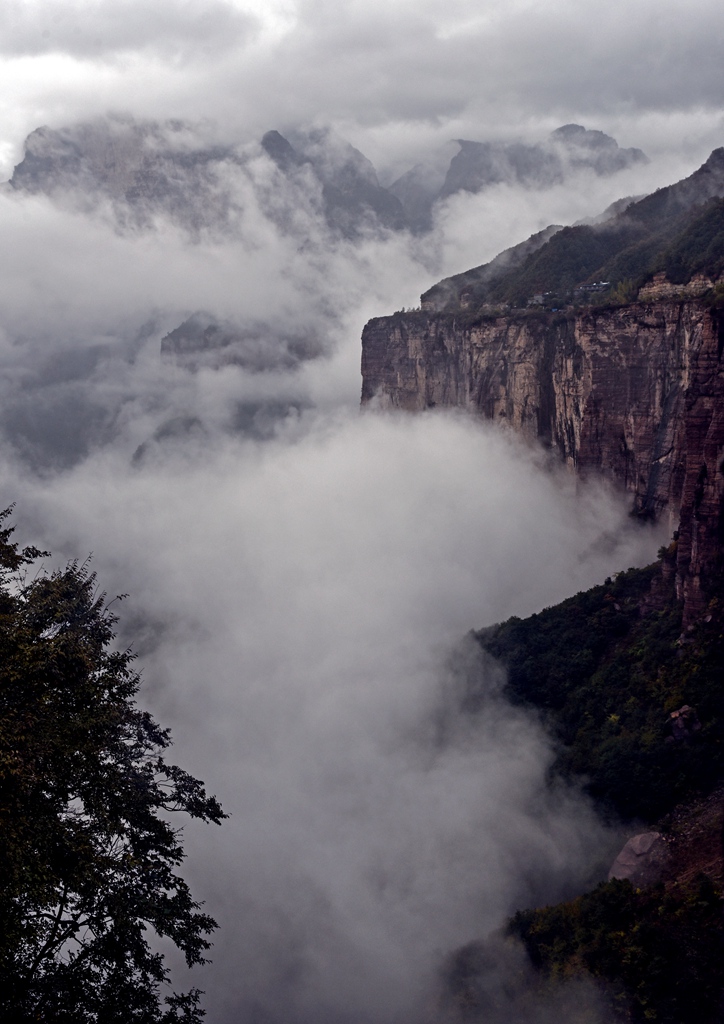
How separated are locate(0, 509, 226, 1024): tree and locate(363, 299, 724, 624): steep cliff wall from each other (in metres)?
28.3

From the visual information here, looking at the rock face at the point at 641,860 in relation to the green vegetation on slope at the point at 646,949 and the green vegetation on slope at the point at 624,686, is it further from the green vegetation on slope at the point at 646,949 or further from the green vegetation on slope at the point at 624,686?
the green vegetation on slope at the point at 624,686

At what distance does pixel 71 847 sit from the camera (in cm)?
1520

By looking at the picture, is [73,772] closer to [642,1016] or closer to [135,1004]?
[135,1004]

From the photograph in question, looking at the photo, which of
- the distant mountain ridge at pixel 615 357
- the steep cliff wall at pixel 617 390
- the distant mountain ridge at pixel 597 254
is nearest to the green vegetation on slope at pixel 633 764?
the distant mountain ridge at pixel 615 357

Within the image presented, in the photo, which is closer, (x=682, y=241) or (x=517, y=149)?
(x=682, y=241)

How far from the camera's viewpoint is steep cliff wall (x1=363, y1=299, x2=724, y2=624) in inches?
1571

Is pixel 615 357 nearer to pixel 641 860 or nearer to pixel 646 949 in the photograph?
pixel 641 860

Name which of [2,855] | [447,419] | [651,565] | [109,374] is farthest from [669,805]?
[109,374]

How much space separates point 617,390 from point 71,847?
49217mm

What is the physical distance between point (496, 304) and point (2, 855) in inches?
3093

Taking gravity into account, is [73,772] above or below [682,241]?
below

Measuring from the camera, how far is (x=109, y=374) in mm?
182500

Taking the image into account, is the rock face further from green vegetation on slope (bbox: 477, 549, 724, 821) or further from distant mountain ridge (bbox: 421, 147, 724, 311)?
distant mountain ridge (bbox: 421, 147, 724, 311)

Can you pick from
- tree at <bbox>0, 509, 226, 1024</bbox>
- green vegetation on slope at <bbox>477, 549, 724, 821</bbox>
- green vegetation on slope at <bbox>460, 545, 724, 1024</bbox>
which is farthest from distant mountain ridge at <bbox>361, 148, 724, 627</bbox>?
tree at <bbox>0, 509, 226, 1024</bbox>
